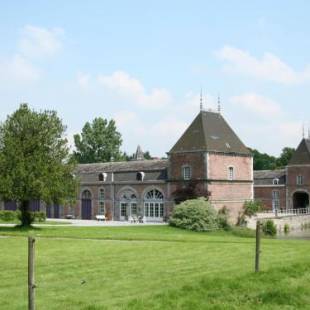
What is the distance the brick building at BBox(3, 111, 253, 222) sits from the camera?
41.9 m

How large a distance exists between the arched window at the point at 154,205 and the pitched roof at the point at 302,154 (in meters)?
21.7

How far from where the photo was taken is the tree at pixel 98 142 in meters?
79.0

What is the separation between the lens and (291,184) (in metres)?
60.6

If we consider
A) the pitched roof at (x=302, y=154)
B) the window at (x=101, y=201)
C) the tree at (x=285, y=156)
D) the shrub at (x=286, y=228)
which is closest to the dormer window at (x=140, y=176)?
the window at (x=101, y=201)

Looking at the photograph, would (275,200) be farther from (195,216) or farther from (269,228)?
(195,216)

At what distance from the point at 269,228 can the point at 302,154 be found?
19809 mm

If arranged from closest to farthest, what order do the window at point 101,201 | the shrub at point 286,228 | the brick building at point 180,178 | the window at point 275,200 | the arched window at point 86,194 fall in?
the brick building at point 180,178 → the shrub at point 286,228 → the window at point 101,201 → the arched window at point 86,194 → the window at point 275,200

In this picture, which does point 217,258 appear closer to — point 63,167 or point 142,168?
point 63,167

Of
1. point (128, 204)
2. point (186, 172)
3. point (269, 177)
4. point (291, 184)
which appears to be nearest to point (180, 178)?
point (186, 172)

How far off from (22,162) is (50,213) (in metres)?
23.3

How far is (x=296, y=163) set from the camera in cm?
6038

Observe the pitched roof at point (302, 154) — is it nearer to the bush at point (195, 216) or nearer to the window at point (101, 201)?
the window at point (101, 201)

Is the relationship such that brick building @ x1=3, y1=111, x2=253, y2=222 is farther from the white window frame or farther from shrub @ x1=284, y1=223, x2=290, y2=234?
shrub @ x1=284, y1=223, x2=290, y2=234

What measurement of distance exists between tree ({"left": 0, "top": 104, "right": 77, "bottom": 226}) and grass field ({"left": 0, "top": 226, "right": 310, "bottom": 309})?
43.6 feet
